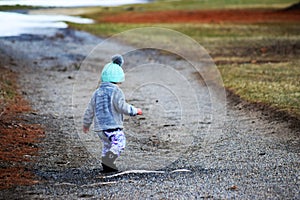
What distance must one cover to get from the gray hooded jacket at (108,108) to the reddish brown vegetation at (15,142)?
33.5 inches

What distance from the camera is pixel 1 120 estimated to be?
10.7 m

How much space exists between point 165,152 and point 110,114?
1526mm

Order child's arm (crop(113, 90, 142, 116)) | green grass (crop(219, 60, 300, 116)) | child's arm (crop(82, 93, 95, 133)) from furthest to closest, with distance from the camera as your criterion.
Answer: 1. green grass (crop(219, 60, 300, 116))
2. child's arm (crop(82, 93, 95, 133))
3. child's arm (crop(113, 90, 142, 116))

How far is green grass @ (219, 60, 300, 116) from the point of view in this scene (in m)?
12.5

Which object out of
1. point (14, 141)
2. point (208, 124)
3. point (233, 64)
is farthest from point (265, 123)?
point (233, 64)

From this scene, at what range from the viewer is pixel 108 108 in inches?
299

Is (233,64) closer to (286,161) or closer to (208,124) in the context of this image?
(208,124)

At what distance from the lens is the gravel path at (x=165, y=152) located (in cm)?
672

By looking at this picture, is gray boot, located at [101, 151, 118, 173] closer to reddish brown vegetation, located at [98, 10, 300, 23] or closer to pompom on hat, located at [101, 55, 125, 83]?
pompom on hat, located at [101, 55, 125, 83]

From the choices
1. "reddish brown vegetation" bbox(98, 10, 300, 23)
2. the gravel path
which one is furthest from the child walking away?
"reddish brown vegetation" bbox(98, 10, 300, 23)

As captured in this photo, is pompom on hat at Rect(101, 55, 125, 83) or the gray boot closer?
the gray boot

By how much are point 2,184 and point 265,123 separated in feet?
16.2

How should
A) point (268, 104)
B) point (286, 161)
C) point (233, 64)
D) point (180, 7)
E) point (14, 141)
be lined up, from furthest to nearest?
point (180, 7), point (233, 64), point (268, 104), point (14, 141), point (286, 161)

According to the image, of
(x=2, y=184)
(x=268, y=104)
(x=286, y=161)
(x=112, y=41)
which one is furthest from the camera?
(x=112, y=41)
